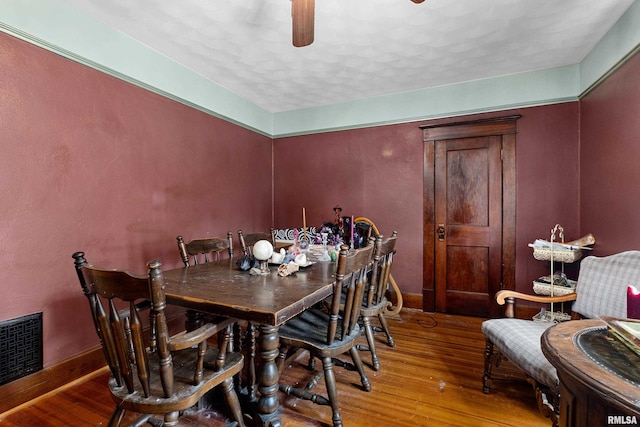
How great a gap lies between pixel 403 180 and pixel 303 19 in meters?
2.39

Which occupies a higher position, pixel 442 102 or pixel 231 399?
pixel 442 102

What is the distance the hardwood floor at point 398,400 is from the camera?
167 cm

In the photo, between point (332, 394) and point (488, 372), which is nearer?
point (332, 394)

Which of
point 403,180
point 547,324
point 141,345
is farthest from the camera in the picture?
point 403,180

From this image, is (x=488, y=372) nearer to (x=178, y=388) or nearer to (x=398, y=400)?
(x=398, y=400)

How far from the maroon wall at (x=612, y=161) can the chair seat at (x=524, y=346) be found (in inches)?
42.0

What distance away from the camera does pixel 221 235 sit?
11.3 feet

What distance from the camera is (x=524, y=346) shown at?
1.60m

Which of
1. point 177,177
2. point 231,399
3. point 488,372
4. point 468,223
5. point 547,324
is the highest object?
point 177,177

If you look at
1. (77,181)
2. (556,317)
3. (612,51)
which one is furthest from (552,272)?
(77,181)

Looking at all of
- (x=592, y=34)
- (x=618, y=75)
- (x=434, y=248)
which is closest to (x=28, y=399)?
(x=434, y=248)

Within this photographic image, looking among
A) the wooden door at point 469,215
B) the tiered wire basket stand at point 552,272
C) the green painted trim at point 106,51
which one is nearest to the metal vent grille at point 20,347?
the green painted trim at point 106,51

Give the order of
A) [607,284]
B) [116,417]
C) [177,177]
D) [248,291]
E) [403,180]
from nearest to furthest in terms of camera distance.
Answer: [116,417] < [248,291] < [607,284] < [177,177] < [403,180]

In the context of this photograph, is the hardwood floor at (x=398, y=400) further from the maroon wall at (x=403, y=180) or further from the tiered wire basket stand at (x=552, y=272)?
the maroon wall at (x=403, y=180)
